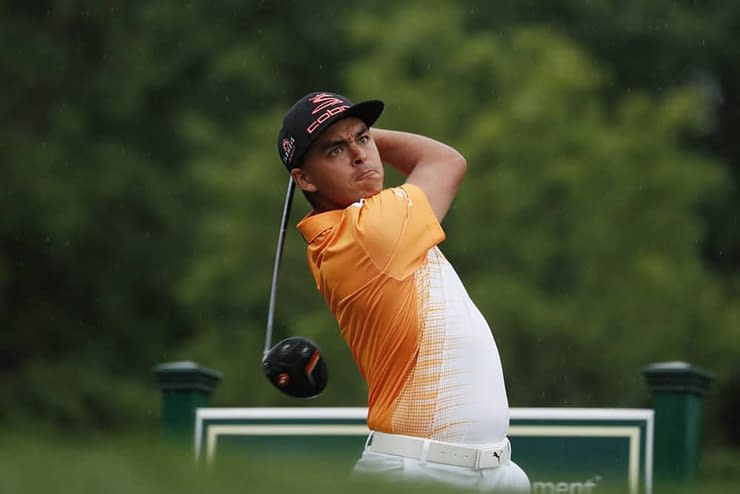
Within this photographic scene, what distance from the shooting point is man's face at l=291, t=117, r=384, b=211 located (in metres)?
5.69

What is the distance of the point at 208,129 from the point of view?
81.0ft

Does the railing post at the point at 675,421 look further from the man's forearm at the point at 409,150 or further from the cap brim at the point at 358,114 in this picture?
the cap brim at the point at 358,114

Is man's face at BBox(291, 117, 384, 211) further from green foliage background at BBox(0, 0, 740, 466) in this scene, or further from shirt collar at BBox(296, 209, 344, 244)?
green foliage background at BBox(0, 0, 740, 466)

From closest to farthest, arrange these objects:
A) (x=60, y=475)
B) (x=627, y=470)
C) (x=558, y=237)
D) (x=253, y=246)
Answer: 1. (x=60, y=475)
2. (x=627, y=470)
3. (x=558, y=237)
4. (x=253, y=246)

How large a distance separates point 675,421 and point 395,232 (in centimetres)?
287

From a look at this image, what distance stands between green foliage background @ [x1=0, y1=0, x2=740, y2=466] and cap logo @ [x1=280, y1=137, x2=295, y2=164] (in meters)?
12.4

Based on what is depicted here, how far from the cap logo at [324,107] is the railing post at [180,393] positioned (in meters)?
3.05

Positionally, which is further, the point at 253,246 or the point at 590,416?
the point at 253,246

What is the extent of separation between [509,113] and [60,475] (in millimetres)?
15824

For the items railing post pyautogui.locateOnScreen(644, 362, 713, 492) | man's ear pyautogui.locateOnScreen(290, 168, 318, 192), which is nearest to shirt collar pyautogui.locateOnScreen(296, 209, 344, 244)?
man's ear pyautogui.locateOnScreen(290, 168, 318, 192)

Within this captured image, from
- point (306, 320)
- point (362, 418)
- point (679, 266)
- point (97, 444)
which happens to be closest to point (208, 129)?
point (306, 320)

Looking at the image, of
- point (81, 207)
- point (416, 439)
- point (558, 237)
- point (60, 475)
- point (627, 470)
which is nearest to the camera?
point (60, 475)

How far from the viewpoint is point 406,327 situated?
18.2 feet

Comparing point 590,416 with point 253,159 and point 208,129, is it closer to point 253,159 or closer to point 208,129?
point 253,159
